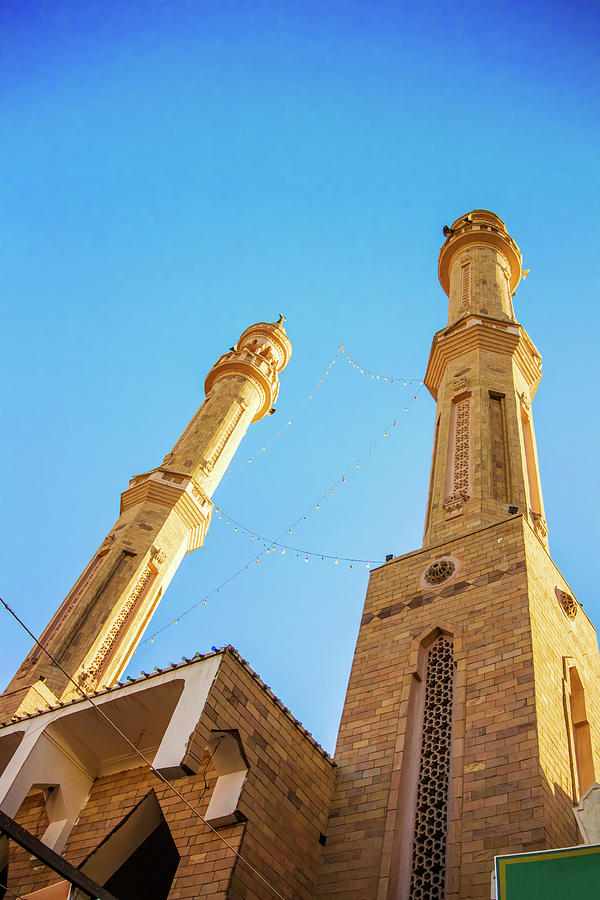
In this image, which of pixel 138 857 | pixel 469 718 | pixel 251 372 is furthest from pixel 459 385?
pixel 138 857

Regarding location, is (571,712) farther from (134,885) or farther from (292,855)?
(134,885)

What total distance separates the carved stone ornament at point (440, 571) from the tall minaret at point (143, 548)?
22.8ft

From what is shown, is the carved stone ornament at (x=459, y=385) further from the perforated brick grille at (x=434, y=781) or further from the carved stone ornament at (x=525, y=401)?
the perforated brick grille at (x=434, y=781)

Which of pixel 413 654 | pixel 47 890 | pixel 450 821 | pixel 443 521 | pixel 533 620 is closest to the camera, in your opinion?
pixel 47 890

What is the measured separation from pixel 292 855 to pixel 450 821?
1693 millimetres

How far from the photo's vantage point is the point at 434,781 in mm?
9125

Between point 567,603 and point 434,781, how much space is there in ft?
12.2

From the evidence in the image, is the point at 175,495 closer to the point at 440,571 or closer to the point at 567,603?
the point at 440,571

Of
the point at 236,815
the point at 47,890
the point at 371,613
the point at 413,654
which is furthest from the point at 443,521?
the point at 47,890

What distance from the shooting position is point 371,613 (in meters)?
12.0

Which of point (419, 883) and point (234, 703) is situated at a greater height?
point (234, 703)

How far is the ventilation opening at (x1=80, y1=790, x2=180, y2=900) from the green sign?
16.0 feet

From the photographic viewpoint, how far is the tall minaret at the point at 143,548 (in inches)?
595

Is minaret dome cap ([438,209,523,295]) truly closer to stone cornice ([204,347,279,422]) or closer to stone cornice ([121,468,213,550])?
stone cornice ([204,347,279,422])
